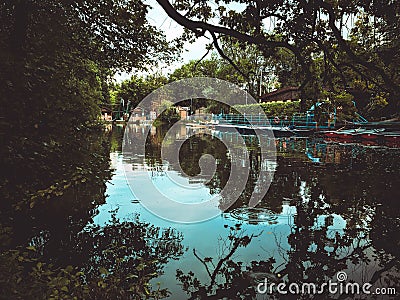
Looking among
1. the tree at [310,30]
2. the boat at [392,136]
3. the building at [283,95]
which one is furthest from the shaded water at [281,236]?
the building at [283,95]

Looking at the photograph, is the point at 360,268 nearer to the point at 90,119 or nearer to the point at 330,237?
the point at 330,237

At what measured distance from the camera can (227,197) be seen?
7.74 metres

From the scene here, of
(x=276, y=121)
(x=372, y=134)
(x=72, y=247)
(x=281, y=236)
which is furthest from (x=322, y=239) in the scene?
(x=276, y=121)

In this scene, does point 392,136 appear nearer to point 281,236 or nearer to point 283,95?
point 281,236

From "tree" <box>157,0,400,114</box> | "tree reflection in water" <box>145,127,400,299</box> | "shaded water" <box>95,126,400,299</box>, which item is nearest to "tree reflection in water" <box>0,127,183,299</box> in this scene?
"shaded water" <box>95,126,400,299</box>

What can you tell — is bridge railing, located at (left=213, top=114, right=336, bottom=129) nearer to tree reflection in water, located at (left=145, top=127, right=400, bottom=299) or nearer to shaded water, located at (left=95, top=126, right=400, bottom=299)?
tree reflection in water, located at (left=145, top=127, right=400, bottom=299)

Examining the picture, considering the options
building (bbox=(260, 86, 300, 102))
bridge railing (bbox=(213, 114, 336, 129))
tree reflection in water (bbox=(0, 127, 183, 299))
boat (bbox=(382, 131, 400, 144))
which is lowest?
tree reflection in water (bbox=(0, 127, 183, 299))

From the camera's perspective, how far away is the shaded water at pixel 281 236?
4008 millimetres

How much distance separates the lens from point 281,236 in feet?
17.4

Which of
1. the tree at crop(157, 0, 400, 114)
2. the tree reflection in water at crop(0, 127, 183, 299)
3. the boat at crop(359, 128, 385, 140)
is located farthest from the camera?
the boat at crop(359, 128, 385, 140)

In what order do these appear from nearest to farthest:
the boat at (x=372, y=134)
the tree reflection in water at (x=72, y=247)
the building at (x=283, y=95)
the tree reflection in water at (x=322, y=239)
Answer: the tree reflection in water at (x=72, y=247) → the tree reflection in water at (x=322, y=239) → the boat at (x=372, y=134) → the building at (x=283, y=95)

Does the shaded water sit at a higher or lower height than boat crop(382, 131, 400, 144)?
lower

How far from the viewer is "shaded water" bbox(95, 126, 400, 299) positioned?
4.01 m

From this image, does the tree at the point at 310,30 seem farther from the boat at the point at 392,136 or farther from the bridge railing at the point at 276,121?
the bridge railing at the point at 276,121
